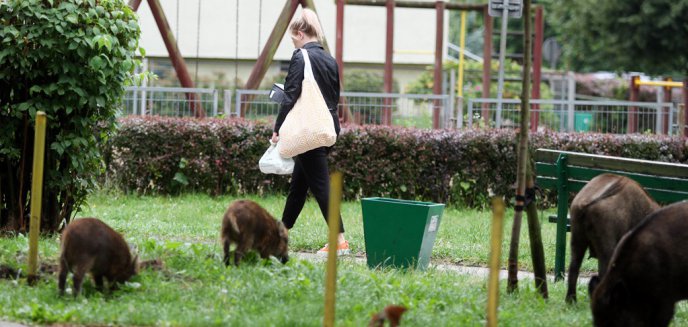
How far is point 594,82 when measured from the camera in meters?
44.7

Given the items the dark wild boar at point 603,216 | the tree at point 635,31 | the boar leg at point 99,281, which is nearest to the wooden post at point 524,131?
the dark wild boar at point 603,216

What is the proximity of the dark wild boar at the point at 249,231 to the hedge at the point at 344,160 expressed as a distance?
21.4ft

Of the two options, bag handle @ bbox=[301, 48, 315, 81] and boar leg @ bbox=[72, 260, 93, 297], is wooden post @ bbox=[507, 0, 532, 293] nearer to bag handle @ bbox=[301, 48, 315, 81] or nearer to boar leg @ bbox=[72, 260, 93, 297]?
bag handle @ bbox=[301, 48, 315, 81]

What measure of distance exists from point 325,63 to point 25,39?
2.57 meters

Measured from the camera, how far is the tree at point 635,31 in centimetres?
3947

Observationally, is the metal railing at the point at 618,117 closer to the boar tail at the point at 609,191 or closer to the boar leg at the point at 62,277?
the boar tail at the point at 609,191

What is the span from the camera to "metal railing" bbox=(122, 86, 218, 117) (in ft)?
51.5

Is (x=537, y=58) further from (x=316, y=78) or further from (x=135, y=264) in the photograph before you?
(x=135, y=264)

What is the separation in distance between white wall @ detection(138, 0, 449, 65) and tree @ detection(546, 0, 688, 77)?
1156cm

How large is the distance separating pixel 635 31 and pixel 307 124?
113 ft

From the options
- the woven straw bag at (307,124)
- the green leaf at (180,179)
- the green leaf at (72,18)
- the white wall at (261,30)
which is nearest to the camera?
the green leaf at (72,18)

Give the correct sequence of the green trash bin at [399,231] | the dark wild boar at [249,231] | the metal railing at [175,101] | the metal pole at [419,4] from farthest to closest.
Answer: the metal pole at [419,4]
the metal railing at [175,101]
the green trash bin at [399,231]
the dark wild boar at [249,231]

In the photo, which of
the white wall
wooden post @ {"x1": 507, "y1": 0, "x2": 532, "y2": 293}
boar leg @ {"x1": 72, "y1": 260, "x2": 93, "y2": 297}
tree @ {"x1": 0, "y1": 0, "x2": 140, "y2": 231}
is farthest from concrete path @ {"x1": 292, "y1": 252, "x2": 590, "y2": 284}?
the white wall

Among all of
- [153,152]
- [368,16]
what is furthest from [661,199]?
[368,16]
